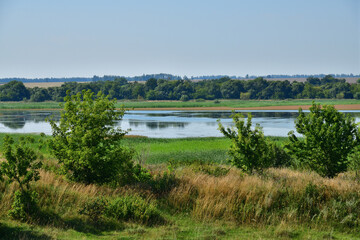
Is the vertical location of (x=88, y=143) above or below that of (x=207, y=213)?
above

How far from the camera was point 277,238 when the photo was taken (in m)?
9.66

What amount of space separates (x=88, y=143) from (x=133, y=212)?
3.04 metres

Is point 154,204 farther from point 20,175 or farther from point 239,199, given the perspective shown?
point 20,175

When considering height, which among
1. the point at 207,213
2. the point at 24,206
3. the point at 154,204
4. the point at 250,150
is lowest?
the point at 207,213

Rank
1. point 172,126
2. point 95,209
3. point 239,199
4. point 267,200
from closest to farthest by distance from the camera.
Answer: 1. point 95,209
2. point 267,200
3. point 239,199
4. point 172,126

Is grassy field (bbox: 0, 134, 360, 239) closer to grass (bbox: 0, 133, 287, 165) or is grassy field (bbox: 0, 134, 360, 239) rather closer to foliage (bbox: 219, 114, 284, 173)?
foliage (bbox: 219, 114, 284, 173)

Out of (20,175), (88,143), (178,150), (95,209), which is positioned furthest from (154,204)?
(178,150)

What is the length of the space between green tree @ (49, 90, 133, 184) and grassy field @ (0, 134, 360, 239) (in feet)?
1.61

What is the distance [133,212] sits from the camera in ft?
35.2

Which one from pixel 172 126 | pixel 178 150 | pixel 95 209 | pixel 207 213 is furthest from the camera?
pixel 172 126

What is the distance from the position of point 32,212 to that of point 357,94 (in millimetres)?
143251

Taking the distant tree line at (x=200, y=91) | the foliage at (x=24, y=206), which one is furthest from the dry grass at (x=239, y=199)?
the distant tree line at (x=200, y=91)

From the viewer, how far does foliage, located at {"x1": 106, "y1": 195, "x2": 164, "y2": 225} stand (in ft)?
34.6

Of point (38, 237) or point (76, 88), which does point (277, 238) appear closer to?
point (38, 237)
